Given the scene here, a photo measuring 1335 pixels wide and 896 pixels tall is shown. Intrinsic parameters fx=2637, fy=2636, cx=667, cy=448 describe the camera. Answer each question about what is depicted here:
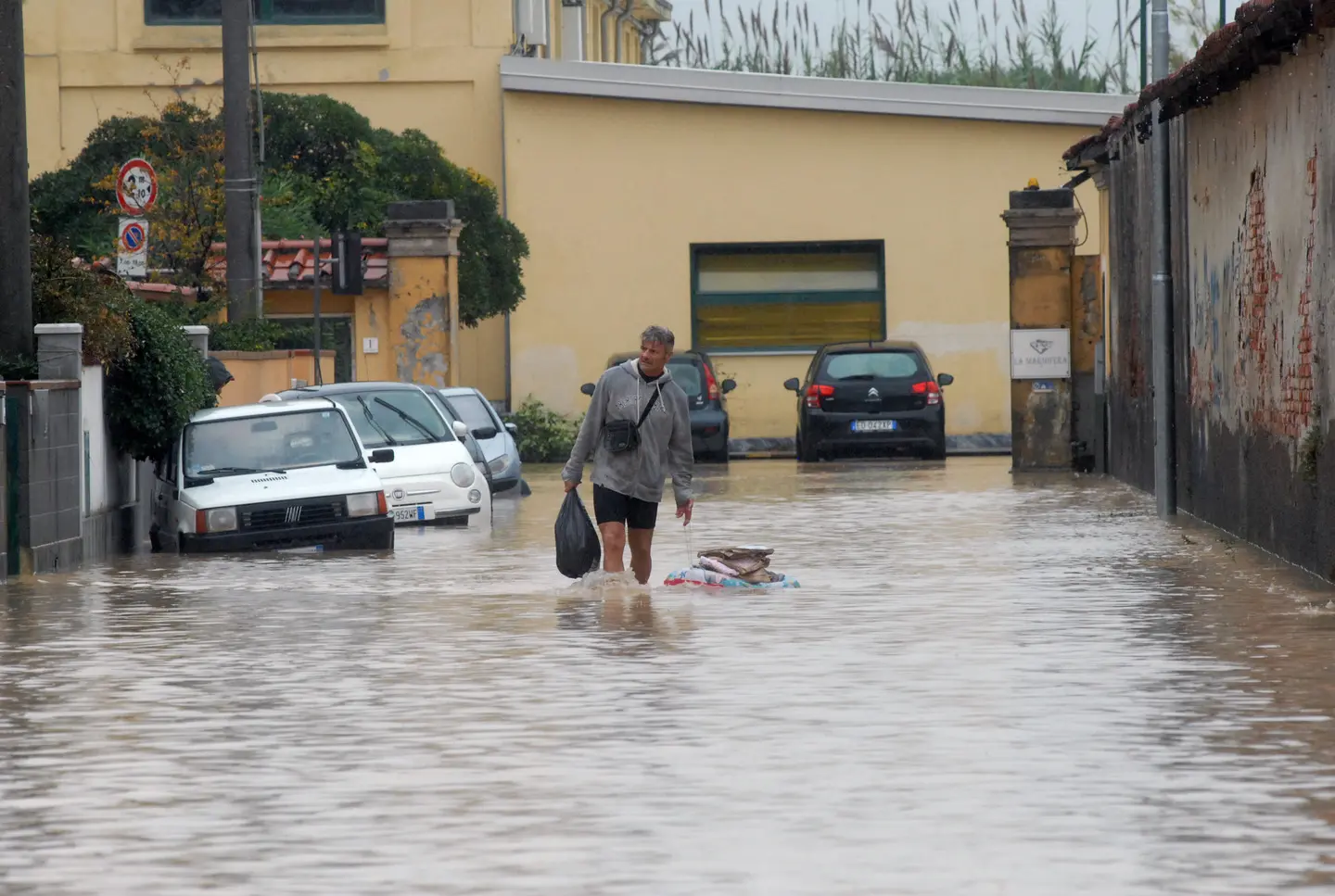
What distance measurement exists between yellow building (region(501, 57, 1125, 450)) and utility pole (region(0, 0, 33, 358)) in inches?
947

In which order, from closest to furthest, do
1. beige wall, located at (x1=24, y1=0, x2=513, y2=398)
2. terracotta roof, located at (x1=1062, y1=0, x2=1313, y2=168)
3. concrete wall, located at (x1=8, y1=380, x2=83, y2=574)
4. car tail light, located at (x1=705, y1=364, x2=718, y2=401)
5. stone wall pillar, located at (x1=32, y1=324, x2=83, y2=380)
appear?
terracotta roof, located at (x1=1062, y1=0, x2=1313, y2=168) → concrete wall, located at (x1=8, y1=380, x2=83, y2=574) → stone wall pillar, located at (x1=32, y1=324, x2=83, y2=380) → car tail light, located at (x1=705, y1=364, x2=718, y2=401) → beige wall, located at (x1=24, y1=0, x2=513, y2=398)

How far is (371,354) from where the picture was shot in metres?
38.1

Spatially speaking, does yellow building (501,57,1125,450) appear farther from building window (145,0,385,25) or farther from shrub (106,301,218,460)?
shrub (106,301,218,460)

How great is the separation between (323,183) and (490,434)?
501 inches

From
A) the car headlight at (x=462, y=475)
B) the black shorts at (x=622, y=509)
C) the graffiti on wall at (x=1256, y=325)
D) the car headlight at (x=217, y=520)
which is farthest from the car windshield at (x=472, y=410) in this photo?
the black shorts at (x=622, y=509)

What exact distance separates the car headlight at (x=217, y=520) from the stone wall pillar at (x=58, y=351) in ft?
4.70

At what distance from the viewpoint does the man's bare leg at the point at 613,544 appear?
52.0 ft

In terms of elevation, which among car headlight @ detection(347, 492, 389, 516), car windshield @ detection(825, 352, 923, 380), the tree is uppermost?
the tree

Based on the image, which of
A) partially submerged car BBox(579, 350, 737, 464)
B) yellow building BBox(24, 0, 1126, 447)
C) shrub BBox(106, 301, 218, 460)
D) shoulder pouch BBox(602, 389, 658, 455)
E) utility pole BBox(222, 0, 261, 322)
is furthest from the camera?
yellow building BBox(24, 0, 1126, 447)

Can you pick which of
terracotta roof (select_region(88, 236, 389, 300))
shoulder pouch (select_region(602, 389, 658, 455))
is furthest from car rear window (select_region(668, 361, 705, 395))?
shoulder pouch (select_region(602, 389, 658, 455))

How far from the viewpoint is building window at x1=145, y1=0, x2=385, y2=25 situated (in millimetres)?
45156

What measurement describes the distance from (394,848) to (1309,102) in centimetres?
1027

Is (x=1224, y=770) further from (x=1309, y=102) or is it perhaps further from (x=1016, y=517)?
(x=1016, y=517)

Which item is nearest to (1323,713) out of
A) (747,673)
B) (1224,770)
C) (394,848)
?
(1224,770)
